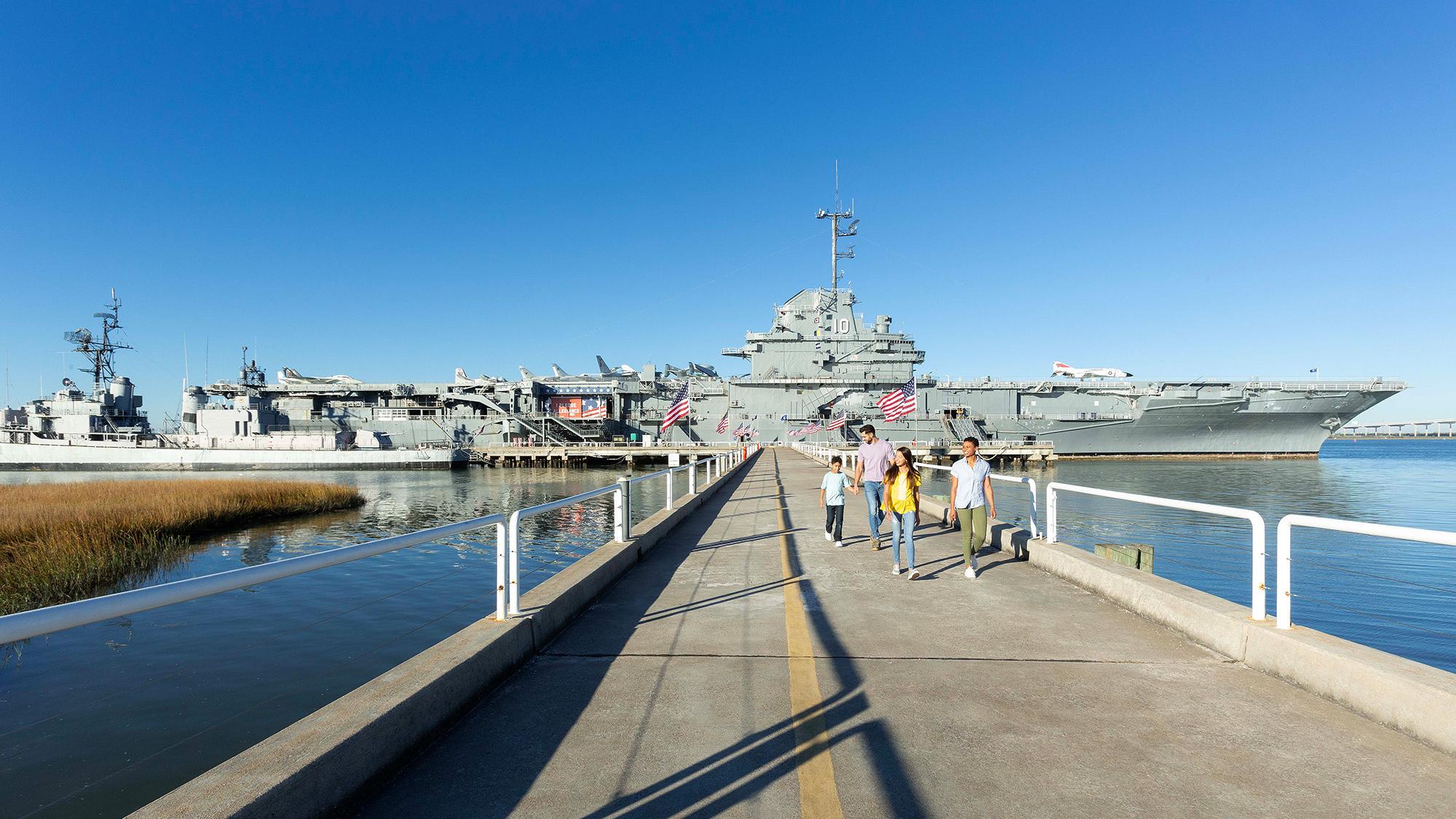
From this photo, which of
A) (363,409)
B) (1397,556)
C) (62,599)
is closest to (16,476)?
(363,409)

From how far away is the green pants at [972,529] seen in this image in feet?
27.3

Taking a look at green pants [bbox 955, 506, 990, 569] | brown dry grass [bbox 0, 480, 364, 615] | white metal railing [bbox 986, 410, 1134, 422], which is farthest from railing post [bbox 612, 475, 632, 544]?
white metal railing [bbox 986, 410, 1134, 422]

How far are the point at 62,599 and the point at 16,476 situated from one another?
176 feet

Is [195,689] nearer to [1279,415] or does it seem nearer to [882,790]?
[882,790]

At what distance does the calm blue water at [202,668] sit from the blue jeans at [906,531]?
5.47 m

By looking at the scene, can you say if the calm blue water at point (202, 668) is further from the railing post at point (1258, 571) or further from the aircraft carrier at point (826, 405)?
the aircraft carrier at point (826, 405)

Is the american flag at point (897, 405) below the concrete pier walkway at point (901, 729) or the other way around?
the other way around

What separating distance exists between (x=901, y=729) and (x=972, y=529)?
16.2ft

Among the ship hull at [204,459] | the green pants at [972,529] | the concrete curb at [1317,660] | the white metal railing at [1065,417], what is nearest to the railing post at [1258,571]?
the concrete curb at [1317,660]

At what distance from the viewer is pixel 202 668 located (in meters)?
8.38

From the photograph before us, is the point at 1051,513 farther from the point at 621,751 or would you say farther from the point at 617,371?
the point at 617,371

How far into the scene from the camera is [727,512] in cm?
1517

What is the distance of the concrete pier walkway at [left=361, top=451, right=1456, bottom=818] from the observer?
323cm

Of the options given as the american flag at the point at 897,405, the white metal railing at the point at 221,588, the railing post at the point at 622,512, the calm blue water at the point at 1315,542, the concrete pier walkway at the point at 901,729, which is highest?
the american flag at the point at 897,405
